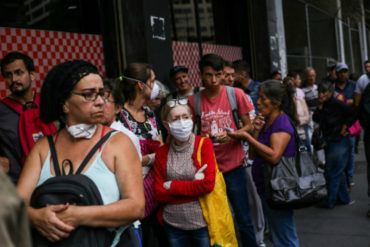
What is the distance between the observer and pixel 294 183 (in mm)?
3600

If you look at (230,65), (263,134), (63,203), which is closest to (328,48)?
(230,65)

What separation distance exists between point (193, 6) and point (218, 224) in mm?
6343

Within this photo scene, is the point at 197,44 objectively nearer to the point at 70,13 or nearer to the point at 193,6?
the point at 193,6

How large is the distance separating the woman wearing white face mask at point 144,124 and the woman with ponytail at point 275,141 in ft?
2.50

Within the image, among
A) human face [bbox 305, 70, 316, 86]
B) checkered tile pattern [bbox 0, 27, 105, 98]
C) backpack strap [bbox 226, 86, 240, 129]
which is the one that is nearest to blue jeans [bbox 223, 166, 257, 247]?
backpack strap [bbox 226, 86, 240, 129]

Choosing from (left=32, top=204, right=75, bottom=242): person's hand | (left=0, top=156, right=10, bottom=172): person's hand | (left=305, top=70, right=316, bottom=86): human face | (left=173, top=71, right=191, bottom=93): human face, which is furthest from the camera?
(left=305, top=70, right=316, bottom=86): human face

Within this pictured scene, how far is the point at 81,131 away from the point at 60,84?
0.25m

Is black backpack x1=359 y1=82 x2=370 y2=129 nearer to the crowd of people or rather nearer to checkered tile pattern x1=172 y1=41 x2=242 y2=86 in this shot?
the crowd of people

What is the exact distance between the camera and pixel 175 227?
3428 mm

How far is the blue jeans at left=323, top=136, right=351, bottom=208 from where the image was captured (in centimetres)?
661

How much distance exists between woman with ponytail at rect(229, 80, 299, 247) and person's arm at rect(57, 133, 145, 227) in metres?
1.72

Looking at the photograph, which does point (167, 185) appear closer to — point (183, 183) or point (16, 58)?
point (183, 183)

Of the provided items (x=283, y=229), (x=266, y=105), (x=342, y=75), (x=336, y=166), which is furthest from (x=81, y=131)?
(x=342, y=75)

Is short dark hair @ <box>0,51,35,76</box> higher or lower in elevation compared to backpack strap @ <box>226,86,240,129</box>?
higher
